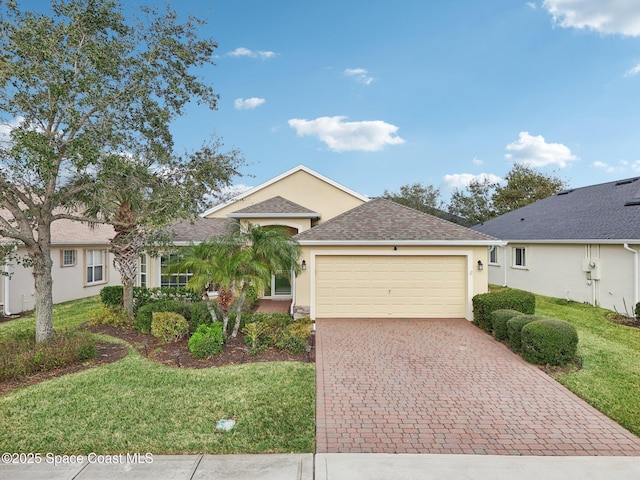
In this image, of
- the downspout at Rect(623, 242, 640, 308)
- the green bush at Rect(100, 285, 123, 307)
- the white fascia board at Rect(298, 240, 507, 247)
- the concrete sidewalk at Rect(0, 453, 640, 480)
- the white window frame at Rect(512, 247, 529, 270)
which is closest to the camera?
the concrete sidewalk at Rect(0, 453, 640, 480)

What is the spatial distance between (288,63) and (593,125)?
15746mm

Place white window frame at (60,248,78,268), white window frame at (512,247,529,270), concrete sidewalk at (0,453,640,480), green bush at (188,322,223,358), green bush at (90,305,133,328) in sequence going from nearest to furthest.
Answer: concrete sidewalk at (0,453,640,480) → green bush at (188,322,223,358) → green bush at (90,305,133,328) → white window frame at (60,248,78,268) → white window frame at (512,247,529,270)

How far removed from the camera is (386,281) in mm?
11688

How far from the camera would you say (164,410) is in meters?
5.37

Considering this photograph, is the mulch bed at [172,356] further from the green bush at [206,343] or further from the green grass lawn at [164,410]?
the green grass lawn at [164,410]

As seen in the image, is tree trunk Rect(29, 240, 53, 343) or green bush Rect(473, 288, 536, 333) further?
green bush Rect(473, 288, 536, 333)

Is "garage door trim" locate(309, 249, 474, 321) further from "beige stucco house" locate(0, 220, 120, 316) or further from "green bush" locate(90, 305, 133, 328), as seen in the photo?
"beige stucco house" locate(0, 220, 120, 316)

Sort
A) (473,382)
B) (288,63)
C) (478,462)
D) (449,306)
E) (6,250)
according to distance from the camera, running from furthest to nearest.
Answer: (288,63)
(449,306)
(6,250)
(473,382)
(478,462)

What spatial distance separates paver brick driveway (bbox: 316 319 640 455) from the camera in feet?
14.9

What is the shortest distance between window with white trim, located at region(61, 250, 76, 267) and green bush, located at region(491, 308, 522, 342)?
57.7 ft

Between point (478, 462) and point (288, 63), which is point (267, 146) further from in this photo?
point (478, 462)

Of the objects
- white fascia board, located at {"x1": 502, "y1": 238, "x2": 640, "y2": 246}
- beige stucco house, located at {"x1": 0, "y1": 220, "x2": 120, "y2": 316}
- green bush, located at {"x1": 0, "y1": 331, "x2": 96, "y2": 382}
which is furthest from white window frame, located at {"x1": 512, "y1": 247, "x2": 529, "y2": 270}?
beige stucco house, located at {"x1": 0, "y1": 220, "x2": 120, "y2": 316}

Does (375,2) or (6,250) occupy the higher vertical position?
(375,2)

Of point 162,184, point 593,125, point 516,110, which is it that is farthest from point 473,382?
point 593,125
